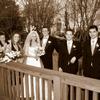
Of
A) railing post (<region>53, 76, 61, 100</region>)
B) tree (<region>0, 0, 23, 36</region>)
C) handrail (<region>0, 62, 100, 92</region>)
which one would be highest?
tree (<region>0, 0, 23, 36</region>)

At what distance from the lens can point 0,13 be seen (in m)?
6.90

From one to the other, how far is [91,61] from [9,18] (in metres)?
4.03

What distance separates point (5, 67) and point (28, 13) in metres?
3.14

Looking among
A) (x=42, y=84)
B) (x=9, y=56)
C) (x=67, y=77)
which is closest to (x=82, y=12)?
(x=9, y=56)

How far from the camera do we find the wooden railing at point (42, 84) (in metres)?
2.56

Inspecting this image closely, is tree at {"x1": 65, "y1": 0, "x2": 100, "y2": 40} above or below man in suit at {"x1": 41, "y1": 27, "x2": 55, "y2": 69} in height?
above

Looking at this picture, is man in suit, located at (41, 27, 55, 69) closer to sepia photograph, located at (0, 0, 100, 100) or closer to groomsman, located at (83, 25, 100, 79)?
sepia photograph, located at (0, 0, 100, 100)

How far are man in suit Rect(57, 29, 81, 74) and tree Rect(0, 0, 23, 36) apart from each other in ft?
10.9

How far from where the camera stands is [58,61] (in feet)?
13.0

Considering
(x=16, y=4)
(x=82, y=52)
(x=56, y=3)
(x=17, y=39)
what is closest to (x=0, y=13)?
(x=16, y=4)

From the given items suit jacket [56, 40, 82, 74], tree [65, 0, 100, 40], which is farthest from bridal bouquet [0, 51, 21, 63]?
tree [65, 0, 100, 40]

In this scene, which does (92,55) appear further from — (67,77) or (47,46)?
(47,46)

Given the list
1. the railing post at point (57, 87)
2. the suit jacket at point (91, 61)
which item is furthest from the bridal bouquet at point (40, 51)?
the railing post at point (57, 87)

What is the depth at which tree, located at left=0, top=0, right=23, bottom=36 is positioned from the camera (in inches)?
264
